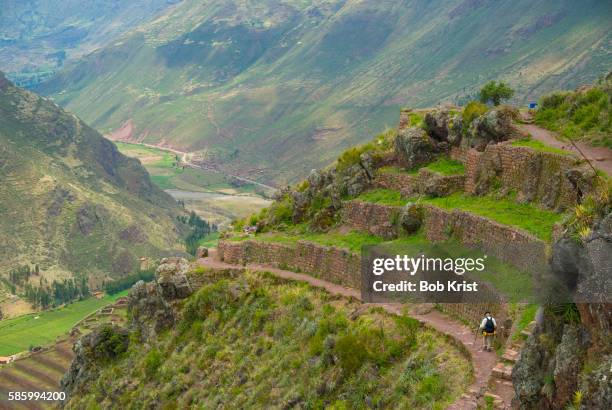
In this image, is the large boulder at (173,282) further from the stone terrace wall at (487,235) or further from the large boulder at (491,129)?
the large boulder at (491,129)

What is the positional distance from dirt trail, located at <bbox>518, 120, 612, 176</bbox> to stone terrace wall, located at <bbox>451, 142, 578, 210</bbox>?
106 centimetres

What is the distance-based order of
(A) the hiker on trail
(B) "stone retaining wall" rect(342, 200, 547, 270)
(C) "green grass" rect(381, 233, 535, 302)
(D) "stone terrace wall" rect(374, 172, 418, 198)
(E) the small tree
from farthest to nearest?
(E) the small tree < (D) "stone terrace wall" rect(374, 172, 418, 198) < (B) "stone retaining wall" rect(342, 200, 547, 270) < (C) "green grass" rect(381, 233, 535, 302) < (A) the hiker on trail

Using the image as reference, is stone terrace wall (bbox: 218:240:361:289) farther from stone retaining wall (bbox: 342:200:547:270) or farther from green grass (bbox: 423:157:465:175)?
green grass (bbox: 423:157:465:175)

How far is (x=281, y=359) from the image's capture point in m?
30.4

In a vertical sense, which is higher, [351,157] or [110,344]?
[351,157]

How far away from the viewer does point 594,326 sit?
14453mm

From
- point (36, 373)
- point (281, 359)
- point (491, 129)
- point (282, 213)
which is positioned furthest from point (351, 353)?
point (36, 373)

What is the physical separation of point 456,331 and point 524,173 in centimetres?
851

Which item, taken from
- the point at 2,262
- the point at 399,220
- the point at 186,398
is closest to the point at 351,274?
the point at 399,220

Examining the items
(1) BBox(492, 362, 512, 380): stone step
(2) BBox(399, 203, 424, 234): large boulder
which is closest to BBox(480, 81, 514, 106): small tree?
(2) BBox(399, 203, 424, 234): large boulder

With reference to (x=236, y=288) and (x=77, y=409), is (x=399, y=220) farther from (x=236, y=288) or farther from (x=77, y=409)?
(x=77, y=409)

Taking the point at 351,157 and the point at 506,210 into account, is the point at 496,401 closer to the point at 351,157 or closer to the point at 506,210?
the point at 506,210

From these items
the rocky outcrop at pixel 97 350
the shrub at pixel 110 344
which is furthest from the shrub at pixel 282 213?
the shrub at pixel 110 344

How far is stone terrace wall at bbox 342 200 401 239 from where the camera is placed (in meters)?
36.4
